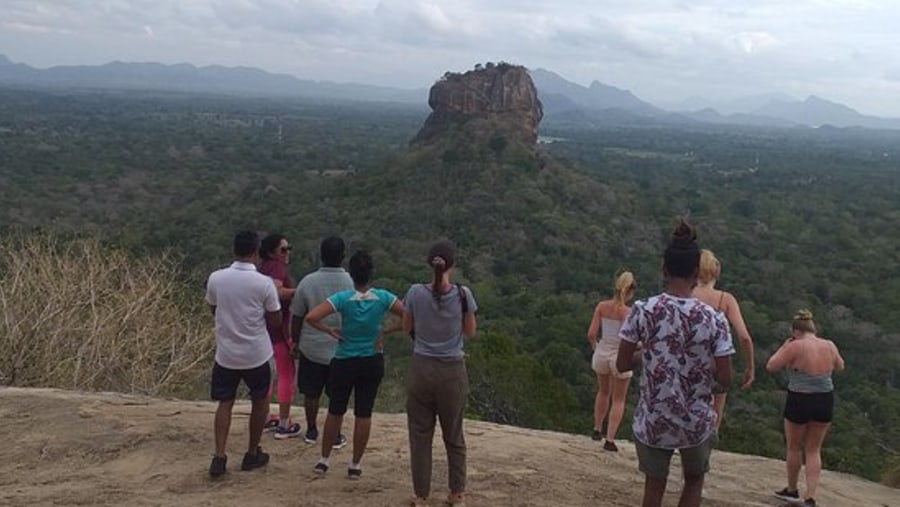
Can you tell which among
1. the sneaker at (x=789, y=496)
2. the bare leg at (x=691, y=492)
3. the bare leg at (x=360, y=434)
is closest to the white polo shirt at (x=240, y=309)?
the bare leg at (x=360, y=434)

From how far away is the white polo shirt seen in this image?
17.2 feet

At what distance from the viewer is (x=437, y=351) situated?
4840 millimetres

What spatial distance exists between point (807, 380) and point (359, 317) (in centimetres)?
301

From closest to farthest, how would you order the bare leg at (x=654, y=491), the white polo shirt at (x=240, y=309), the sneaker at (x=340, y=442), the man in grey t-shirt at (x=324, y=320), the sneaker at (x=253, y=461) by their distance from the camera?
1. the bare leg at (x=654, y=491)
2. the white polo shirt at (x=240, y=309)
3. the man in grey t-shirt at (x=324, y=320)
4. the sneaker at (x=253, y=461)
5. the sneaker at (x=340, y=442)

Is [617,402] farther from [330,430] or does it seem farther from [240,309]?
[240,309]

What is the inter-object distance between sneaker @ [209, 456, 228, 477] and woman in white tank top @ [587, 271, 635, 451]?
108 inches

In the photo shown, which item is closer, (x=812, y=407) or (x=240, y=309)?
(x=240, y=309)

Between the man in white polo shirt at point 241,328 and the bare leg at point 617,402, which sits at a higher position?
the man in white polo shirt at point 241,328

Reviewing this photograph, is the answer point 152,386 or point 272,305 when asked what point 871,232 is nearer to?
point 152,386

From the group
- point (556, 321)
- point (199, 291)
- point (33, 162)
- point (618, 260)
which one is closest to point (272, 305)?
point (199, 291)

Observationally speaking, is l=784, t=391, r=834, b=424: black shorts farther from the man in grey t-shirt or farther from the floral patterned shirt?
the man in grey t-shirt

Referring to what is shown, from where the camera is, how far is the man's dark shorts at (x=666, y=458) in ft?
13.9

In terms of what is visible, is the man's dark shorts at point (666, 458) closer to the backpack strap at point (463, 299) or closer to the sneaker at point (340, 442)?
the backpack strap at point (463, 299)

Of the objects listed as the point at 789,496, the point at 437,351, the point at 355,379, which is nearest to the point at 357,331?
the point at 355,379
